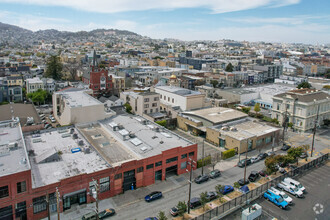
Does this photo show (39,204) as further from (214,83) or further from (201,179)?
(214,83)

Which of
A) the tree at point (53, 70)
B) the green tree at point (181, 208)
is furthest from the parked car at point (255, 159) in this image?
the tree at point (53, 70)

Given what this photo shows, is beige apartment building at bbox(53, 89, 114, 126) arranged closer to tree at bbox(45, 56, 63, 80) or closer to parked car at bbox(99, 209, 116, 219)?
parked car at bbox(99, 209, 116, 219)

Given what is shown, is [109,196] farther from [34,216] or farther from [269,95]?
[269,95]

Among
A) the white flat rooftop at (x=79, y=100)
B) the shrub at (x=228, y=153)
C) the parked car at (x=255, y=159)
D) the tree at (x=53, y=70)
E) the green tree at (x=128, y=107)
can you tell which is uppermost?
the tree at (x=53, y=70)

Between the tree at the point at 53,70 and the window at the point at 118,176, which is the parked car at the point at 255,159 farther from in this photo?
the tree at the point at 53,70

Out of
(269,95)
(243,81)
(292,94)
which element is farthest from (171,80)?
(243,81)
